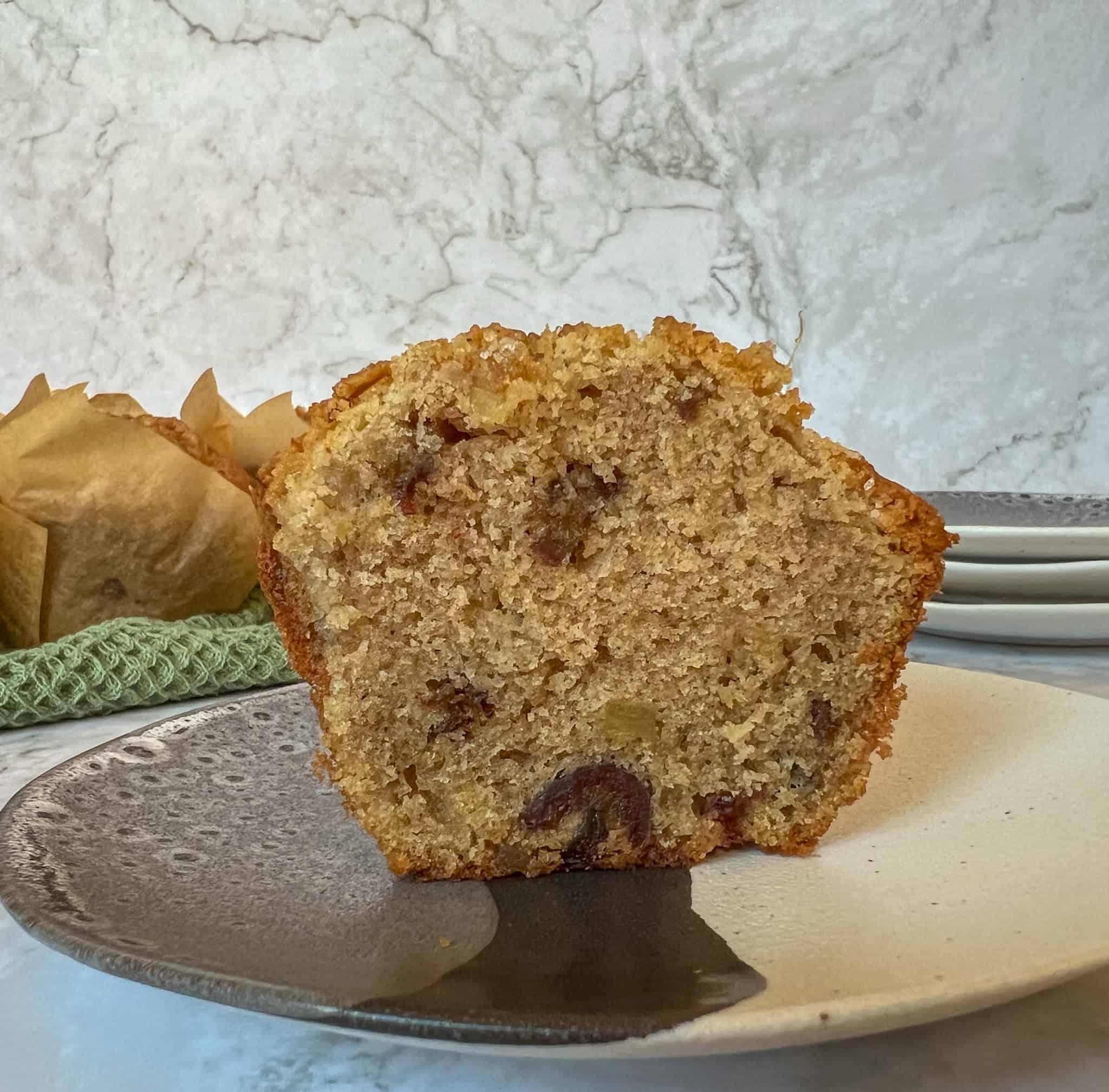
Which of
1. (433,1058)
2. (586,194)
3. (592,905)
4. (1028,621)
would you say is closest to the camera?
(433,1058)

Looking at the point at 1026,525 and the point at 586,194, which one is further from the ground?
the point at 586,194

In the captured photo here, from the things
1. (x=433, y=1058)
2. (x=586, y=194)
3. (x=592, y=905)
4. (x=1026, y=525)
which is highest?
(x=586, y=194)

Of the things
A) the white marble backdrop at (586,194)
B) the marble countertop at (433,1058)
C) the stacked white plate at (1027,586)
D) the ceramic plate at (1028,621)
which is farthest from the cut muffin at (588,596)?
the white marble backdrop at (586,194)

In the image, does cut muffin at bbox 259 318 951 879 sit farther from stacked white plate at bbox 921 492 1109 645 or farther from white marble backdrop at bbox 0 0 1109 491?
white marble backdrop at bbox 0 0 1109 491

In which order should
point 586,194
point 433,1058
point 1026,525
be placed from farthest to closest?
1. point 586,194
2. point 1026,525
3. point 433,1058

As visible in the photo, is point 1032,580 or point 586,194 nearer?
point 1032,580

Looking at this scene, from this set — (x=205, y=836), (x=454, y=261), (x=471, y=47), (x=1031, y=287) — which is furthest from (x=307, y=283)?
(x=205, y=836)

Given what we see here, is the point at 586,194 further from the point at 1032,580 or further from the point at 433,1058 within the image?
the point at 433,1058

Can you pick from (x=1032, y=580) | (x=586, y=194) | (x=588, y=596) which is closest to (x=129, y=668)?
(x=588, y=596)
